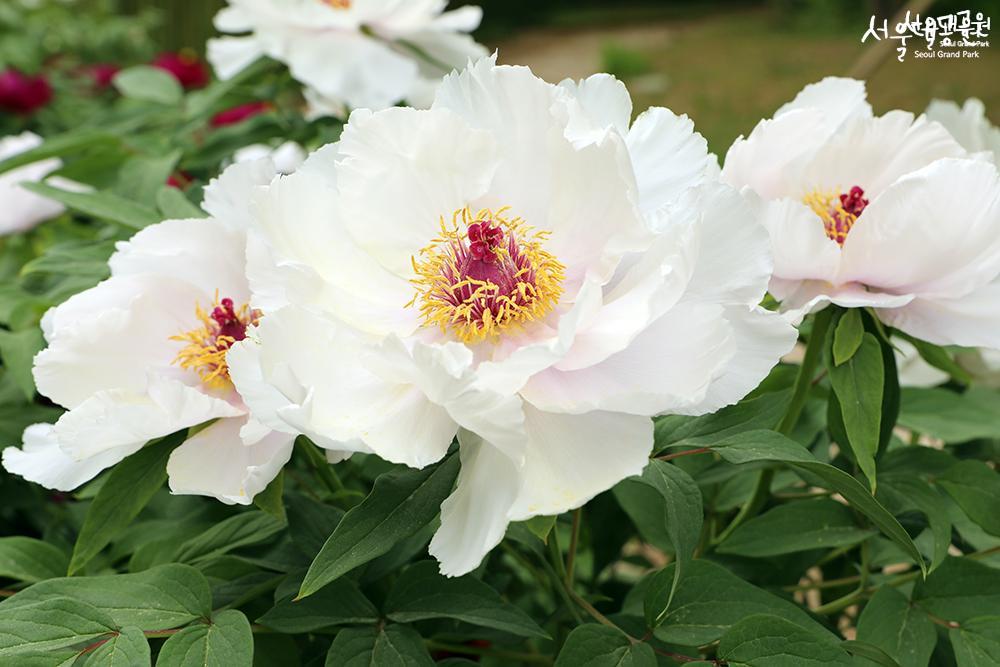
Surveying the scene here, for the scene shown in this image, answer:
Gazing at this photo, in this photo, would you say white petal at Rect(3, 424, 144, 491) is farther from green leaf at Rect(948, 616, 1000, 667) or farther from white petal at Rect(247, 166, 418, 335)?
green leaf at Rect(948, 616, 1000, 667)

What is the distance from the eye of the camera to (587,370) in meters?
0.52

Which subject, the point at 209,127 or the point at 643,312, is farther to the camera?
the point at 209,127

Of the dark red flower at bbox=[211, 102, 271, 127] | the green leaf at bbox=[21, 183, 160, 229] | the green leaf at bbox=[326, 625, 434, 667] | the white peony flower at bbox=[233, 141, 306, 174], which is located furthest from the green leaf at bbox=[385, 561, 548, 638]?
the dark red flower at bbox=[211, 102, 271, 127]

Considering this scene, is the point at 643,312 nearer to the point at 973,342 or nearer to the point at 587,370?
the point at 587,370

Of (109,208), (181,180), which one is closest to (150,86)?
(181,180)

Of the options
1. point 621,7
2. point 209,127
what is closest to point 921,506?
point 209,127

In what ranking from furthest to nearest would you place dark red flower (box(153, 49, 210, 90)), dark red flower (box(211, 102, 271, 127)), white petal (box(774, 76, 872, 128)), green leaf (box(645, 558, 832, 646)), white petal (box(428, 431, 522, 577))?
dark red flower (box(153, 49, 210, 90))
dark red flower (box(211, 102, 271, 127))
white petal (box(774, 76, 872, 128))
green leaf (box(645, 558, 832, 646))
white petal (box(428, 431, 522, 577))

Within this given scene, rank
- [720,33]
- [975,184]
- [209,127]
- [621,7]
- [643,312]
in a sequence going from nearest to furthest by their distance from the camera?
1. [643,312]
2. [975,184]
3. [209,127]
4. [720,33]
5. [621,7]

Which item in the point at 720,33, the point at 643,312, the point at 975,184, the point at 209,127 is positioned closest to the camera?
the point at 643,312

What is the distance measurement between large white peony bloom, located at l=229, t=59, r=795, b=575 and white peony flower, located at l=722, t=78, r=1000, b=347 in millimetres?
100

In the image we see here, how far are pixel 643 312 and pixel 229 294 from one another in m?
0.28

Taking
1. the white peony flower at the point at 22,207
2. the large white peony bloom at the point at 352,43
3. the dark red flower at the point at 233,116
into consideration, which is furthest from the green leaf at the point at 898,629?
the dark red flower at the point at 233,116

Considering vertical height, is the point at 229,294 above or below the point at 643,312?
below

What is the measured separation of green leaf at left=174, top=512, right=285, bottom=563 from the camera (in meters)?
0.63
